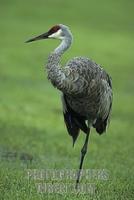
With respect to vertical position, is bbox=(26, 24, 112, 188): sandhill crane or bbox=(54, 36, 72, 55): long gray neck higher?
bbox=(54, 36, 72, 55): long gray neck

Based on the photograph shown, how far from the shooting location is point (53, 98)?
2389 centimetres

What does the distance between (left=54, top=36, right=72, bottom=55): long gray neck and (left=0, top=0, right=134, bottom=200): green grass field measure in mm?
1949

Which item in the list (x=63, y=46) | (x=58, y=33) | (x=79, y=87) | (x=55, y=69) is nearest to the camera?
(x=55, y=69)

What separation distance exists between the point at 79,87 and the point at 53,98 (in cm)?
1340

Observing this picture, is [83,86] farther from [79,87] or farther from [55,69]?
[55,69]

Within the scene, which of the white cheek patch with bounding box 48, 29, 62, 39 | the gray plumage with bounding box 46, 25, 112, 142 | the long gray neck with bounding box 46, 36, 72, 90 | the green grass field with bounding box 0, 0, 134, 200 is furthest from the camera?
the green grass field with bounding box 0, 0, 134, 200

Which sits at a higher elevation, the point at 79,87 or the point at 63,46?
the point at 63,46

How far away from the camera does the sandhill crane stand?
10.0 m

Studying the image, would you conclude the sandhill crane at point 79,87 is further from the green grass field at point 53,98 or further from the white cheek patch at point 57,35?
the green grass field at point 53,98

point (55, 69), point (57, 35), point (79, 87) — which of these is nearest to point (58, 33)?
point (57, 35)

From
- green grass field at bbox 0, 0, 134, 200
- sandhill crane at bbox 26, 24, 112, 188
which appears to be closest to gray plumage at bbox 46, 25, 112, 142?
sandhill crane at bbox 26, 24, 112, 188

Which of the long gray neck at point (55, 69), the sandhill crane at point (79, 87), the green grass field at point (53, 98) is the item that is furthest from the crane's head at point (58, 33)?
the green grass field at point (53, 98)

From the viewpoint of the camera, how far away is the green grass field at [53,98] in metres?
11.6

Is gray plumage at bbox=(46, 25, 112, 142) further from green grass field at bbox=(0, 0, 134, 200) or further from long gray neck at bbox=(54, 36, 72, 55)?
green grass field at bbox=(0, 0, 134, 200)
